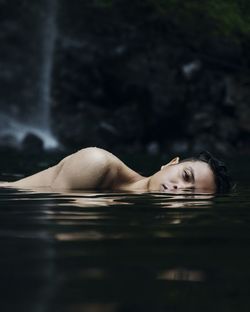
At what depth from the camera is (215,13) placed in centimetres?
2091

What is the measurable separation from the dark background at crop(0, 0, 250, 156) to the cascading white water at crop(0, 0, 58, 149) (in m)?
0.05

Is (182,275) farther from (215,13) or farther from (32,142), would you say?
(32,142)

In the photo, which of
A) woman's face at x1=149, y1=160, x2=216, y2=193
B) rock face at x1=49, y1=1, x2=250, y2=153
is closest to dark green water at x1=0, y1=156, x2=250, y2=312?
woman's face at x1=149, y1=160, x2=216, y2=193

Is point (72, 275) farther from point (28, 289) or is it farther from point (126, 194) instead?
point (126, 194)

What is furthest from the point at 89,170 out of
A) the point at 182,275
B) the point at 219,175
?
the point at 182,275

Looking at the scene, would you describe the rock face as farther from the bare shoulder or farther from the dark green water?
the dark green water

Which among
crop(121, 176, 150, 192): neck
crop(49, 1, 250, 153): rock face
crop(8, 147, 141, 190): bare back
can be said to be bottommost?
crop(121, 176, 150, 192): neck

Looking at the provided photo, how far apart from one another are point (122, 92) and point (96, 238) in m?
29.8

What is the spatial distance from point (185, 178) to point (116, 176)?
0.79 metres

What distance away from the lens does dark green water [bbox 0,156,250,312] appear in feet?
5.90

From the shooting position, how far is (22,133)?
109ft

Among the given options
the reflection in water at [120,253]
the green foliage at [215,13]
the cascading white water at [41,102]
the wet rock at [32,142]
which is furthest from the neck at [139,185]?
the cascading white water at [41,102]

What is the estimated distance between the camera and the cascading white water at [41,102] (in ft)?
109

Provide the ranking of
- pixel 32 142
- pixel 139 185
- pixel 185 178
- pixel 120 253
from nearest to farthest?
pixel 120 253, pixel 185 178, pixel 139 185, pixel 32 142
